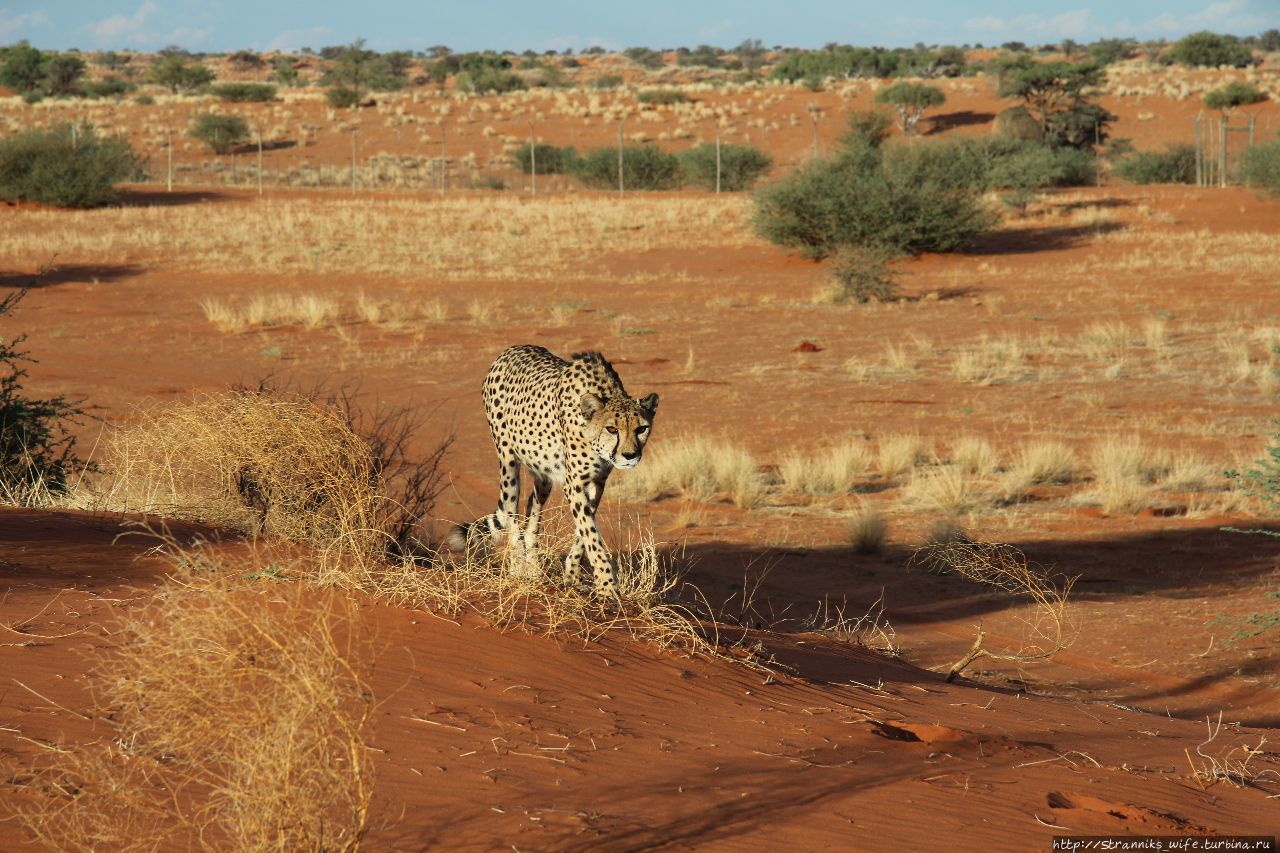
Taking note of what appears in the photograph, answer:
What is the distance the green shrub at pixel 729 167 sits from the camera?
5141 cm

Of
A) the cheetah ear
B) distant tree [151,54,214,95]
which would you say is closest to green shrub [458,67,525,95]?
distant tree [151,54,214,95]

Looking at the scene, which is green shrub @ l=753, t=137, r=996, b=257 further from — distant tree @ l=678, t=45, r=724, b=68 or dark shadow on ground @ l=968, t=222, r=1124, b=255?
distant tree @ l=678, t=45, r=724, b=68

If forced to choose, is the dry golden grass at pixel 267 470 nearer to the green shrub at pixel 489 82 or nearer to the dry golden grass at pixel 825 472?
the dry golden grass at pixel 825 472

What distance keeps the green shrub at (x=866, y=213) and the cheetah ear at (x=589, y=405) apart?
88.8 feet

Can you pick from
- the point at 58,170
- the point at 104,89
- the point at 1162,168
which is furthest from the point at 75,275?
the point at 104,89

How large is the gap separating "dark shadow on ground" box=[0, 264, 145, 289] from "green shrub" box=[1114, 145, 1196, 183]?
117 feet

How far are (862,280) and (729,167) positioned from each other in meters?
23.6

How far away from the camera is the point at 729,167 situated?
51.7 m

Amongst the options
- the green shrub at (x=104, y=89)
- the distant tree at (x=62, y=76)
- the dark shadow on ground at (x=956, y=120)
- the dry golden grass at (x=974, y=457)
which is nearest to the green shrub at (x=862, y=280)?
the dry golden grass at (x=974, y=457)

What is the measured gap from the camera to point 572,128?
223ft

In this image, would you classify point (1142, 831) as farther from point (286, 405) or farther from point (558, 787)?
point (286, 405)

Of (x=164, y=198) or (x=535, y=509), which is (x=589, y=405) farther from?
(x=164, y=198)

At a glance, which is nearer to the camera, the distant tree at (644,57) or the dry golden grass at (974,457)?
the dry golden grass at (974,457)

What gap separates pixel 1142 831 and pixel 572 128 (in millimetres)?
65140
